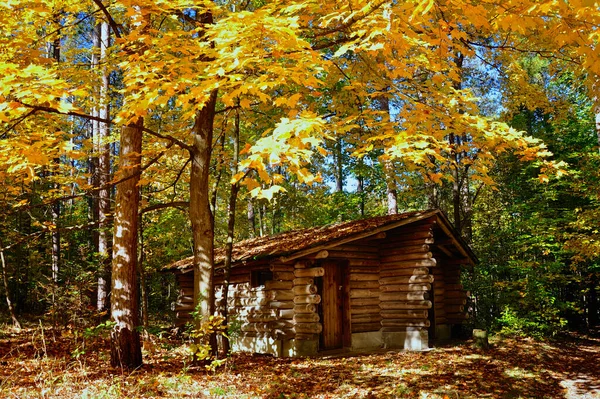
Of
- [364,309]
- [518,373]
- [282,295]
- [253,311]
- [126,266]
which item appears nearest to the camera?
[126,266]

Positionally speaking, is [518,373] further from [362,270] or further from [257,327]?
[257,327]

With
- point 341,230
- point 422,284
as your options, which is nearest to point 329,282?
point 341,230

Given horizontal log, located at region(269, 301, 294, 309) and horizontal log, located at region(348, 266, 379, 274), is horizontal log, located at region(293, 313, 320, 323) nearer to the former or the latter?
horizontal log, located at region(269, 301, 294, 309)

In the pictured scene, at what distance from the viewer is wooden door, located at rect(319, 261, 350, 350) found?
1418 centimetres

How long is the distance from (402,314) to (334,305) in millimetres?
2122

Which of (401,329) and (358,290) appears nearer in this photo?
(401,329)

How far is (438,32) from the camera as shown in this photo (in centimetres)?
552

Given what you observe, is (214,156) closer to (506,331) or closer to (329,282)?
(329,282)

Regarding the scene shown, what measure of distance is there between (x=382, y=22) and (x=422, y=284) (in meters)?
10.0

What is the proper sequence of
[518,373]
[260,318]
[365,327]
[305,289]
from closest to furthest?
1. [518,373]
2. [305,289]
3. [260,318]
4. [365,327]

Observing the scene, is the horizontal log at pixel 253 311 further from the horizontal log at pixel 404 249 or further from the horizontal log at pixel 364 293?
the horizontal log at pixel 404 249

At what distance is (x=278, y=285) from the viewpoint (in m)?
13.3

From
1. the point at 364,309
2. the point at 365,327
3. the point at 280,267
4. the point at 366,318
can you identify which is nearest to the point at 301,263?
the point at 280,267

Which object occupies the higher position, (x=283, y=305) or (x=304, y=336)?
(x=283, y=305)
